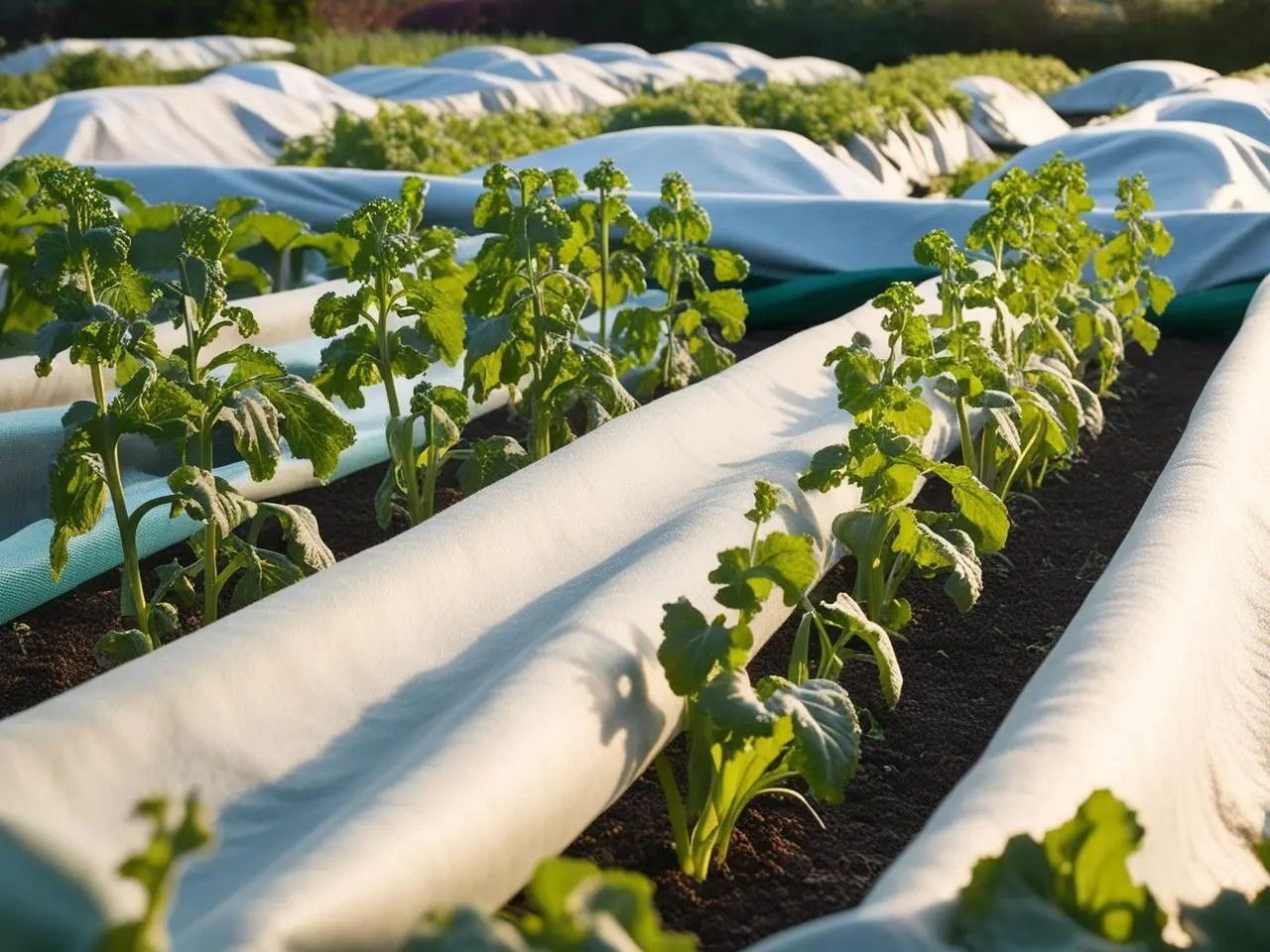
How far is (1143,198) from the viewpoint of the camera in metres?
4.09

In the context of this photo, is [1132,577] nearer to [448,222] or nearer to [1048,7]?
[448,222]

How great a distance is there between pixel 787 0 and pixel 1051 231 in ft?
69.2

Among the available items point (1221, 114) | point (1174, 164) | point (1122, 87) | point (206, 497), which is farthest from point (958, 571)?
point (1122, 87)

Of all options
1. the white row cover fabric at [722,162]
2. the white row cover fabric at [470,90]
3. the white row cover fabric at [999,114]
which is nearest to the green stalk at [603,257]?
the white row cover fabric at [722,162]

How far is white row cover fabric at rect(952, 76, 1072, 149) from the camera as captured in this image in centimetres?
1332

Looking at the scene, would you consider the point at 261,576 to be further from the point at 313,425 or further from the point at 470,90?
the point at 470,90

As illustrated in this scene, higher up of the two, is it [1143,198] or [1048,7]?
[1143,198]

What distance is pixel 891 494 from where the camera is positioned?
228 cm

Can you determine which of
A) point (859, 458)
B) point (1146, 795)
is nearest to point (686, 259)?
point (859, 458)

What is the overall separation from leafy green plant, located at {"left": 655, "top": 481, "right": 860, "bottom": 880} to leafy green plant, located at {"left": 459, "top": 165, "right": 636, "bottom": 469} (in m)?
1.08

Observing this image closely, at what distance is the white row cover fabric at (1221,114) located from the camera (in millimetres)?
8367

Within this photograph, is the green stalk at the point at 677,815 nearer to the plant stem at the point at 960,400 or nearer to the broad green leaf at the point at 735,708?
the broad green leaf at the point at 735,708

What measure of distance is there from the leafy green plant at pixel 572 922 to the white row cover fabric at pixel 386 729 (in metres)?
0.27

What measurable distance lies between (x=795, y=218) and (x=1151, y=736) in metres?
4.13
